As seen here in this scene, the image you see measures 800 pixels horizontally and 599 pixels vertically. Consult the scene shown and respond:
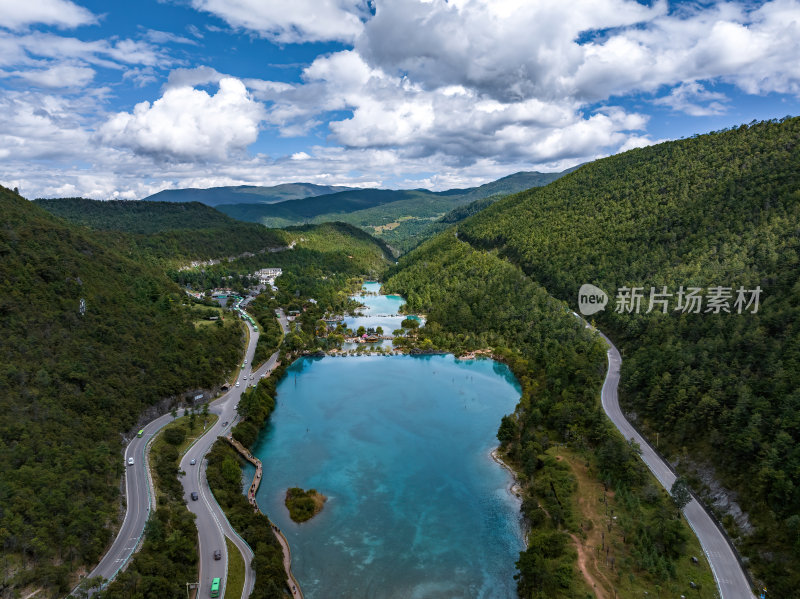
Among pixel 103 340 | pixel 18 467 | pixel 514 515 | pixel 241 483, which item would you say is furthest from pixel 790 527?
pixel 103 340

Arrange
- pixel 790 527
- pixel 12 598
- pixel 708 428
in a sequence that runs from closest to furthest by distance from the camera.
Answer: pixel 12 598
pixel 790 527
pixel 708 428

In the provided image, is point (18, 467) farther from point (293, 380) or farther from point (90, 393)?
point (293, 380)

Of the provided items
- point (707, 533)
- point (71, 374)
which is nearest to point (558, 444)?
point (707, 533)

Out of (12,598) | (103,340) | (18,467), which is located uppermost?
(103,340)

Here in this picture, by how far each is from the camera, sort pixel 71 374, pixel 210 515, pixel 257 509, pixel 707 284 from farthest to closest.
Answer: pixel 707 284, pixel 71 374, pixel 257 509, pixel 210 515

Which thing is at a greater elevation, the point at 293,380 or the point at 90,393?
the point at 90,393

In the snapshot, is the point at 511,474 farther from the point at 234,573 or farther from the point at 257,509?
the point at 234,573
